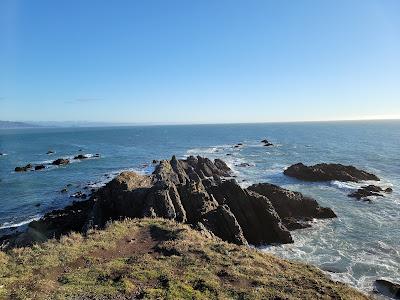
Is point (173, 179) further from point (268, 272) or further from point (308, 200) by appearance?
point (268, 272)

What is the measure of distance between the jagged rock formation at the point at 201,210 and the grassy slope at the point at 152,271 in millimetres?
7256

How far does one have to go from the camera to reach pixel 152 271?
870 inches

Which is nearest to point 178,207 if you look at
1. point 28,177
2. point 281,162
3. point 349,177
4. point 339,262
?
point 339,262

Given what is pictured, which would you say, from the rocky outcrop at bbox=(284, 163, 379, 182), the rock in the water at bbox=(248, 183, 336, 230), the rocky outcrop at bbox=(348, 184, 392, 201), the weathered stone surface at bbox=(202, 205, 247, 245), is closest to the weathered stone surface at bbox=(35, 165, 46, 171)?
the rocky outcrop at bbox=(284, 163, 379, 182)

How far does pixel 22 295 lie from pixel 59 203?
45071 mm

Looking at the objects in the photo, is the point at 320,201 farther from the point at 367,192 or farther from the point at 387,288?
the point at 387,288

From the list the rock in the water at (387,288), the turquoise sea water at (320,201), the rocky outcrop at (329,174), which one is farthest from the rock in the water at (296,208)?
the rocky outcrop at (329,174)

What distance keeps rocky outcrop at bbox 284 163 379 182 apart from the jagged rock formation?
23290 millimetres

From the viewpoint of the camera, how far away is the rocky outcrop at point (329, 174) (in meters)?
73.1

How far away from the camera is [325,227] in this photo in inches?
1738

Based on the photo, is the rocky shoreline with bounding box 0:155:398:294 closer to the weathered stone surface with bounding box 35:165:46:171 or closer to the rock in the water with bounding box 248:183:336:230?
the rock in the water with bounding box 248:183:336:230

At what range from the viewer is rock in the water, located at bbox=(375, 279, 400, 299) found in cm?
2730

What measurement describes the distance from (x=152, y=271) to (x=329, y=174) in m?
59.5

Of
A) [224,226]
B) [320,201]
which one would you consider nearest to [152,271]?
[224,226]
